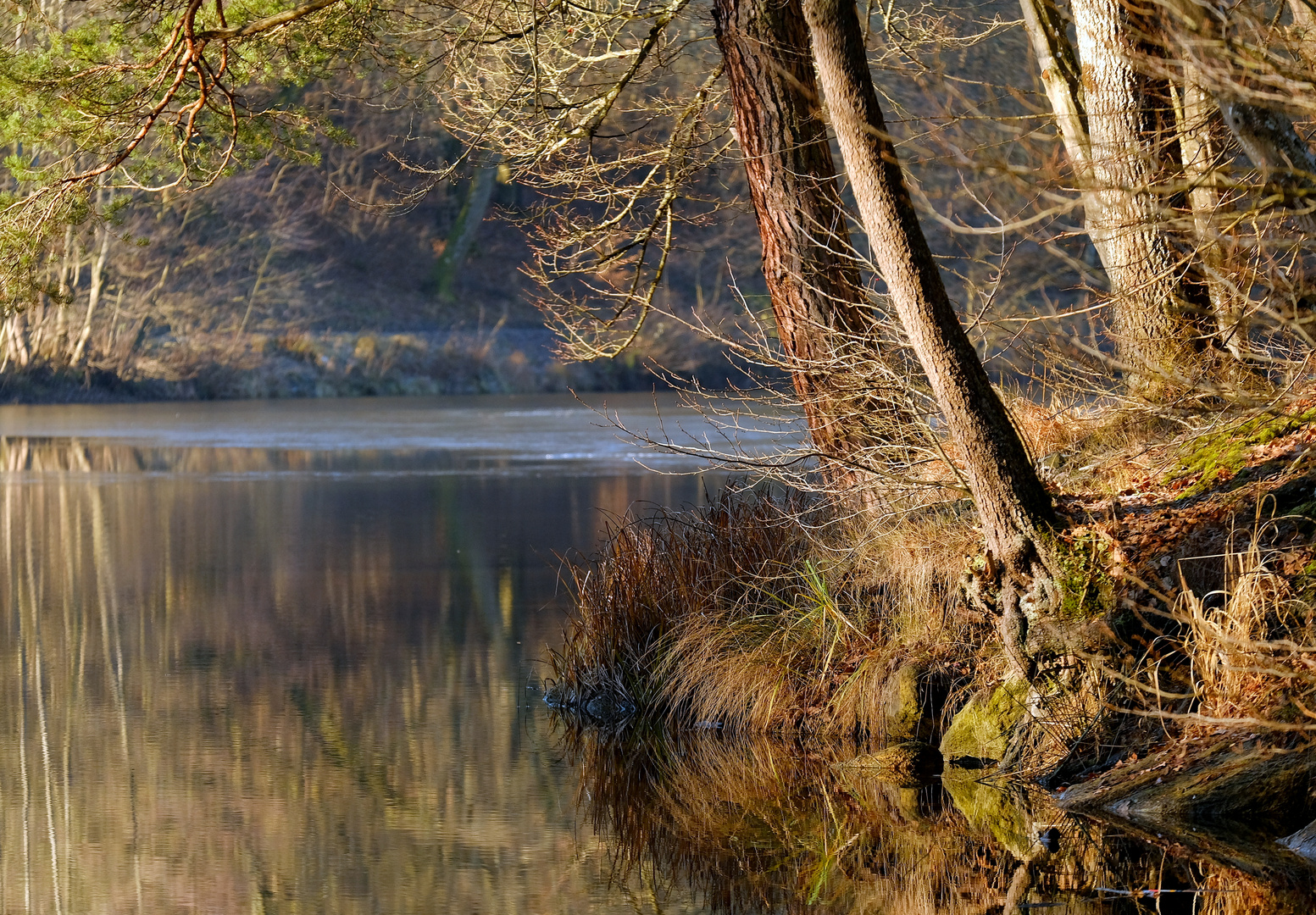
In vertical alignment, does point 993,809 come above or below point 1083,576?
below

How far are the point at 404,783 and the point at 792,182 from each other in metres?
4.16

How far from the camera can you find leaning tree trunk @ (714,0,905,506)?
31.0 ft

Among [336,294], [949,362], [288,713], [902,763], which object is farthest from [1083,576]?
[336,294]

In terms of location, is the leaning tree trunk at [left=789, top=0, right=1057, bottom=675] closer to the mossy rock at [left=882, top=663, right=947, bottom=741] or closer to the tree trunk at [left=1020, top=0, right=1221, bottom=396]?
the mossy rock at [left=882, top=663, right=947, bottom=741]

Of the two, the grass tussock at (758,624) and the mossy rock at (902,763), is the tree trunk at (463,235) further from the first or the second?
the mossy rock at (902,763)

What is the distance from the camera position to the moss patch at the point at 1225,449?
7613 millimetres

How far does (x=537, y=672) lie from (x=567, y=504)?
7.10 metres

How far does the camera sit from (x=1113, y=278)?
935cm

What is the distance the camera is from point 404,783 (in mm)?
7359

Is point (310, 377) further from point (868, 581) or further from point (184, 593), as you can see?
point (868, 581)

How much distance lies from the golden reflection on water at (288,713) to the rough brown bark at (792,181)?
2485 millimetres

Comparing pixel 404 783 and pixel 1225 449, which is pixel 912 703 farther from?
pixel 404 783

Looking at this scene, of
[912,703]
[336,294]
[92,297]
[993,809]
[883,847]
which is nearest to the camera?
[883,847]

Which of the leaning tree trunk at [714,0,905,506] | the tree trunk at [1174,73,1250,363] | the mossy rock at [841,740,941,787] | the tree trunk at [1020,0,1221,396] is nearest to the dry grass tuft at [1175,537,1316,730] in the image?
the tree trunk at [1174,73,1250,363]
